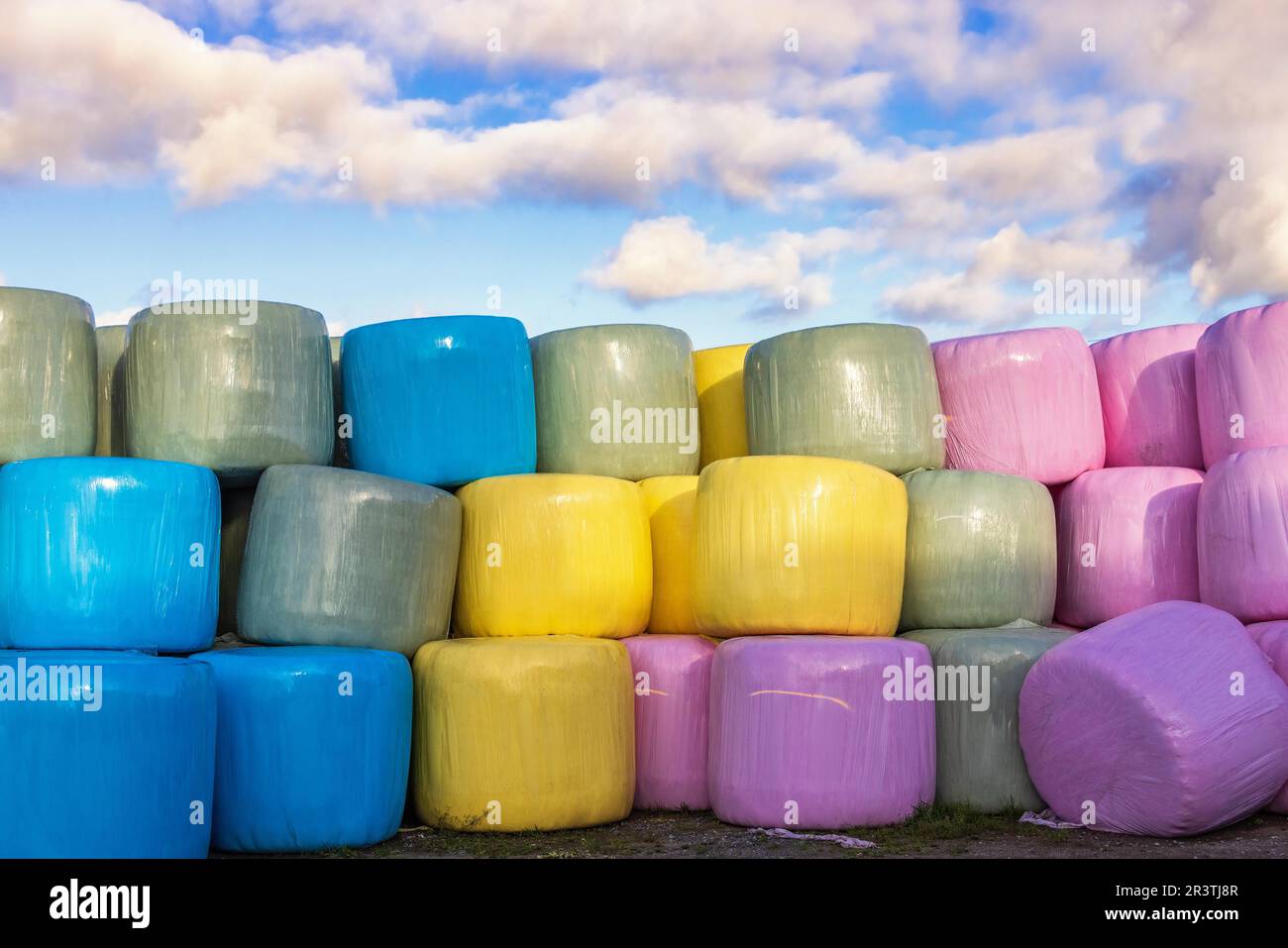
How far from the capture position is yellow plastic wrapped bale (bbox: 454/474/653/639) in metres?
6.56

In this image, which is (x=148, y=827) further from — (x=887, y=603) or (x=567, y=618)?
(x=887, y=603)

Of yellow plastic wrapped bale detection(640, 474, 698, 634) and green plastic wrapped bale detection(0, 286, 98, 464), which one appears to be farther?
yellow plastic wrapped bale detection(640, 474, 698, 634)

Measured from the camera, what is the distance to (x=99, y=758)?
4910mm

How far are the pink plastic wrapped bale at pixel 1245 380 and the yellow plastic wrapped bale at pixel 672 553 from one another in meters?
2.43

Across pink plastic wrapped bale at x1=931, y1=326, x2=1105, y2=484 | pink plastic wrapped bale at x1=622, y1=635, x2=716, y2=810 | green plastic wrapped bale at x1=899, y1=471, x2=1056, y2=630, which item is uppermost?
pink plastic wrapped bale at x1=931, y1=326, x2=1105, y2=484

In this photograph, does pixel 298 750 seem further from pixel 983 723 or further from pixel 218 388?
pixel 983 723

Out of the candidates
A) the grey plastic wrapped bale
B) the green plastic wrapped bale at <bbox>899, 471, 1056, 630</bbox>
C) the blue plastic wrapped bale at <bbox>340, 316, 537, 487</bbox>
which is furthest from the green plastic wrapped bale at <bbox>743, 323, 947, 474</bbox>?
the grey plastic wrapped bale

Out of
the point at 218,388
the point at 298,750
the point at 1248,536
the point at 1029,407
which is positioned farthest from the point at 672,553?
the point at 1248,536

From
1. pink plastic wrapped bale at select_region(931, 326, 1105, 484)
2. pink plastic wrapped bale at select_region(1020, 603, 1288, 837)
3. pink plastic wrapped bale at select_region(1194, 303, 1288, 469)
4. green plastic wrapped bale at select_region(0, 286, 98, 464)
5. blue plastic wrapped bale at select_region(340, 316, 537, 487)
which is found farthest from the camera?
pink plastic wrapped bale at select_region(931, 326, 1105, 484)

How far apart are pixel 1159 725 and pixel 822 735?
129 centimetres

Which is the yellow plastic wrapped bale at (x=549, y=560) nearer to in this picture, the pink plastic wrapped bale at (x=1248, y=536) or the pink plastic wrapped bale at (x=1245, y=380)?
the pink plastic wrapped bale at (x=1248, y=536)

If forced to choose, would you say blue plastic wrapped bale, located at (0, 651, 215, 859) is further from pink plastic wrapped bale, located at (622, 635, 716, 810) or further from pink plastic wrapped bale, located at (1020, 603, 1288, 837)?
A: pink plastic wrapped bale, located at (1020, 603, 1288, 837)

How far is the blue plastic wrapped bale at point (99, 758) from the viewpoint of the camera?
4.84m

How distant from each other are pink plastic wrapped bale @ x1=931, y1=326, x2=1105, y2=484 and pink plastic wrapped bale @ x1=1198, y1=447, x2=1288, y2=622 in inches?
34.4
